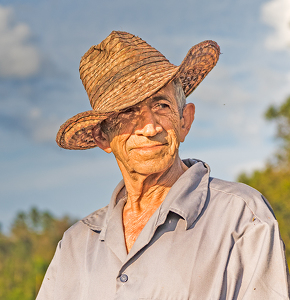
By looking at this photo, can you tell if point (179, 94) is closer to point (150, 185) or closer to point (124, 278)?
point (150, 185)

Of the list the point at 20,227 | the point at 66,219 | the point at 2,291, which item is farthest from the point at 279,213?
the point at 20,227

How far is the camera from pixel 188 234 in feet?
8.79

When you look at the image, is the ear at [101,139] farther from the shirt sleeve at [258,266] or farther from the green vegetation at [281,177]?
the green vegetation at [281,177]

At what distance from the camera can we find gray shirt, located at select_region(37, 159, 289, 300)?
2496mm

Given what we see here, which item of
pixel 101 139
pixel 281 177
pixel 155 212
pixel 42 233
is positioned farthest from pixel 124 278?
pixel 42 233

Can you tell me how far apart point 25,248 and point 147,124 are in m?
65.1

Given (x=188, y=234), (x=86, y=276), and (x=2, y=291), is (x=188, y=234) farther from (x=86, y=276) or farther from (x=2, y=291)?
(x=2, y=291)

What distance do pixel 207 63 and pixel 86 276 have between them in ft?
5.06

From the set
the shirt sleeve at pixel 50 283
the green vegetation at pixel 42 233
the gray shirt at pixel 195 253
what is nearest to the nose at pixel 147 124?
the gray shirt at pixel 195 253

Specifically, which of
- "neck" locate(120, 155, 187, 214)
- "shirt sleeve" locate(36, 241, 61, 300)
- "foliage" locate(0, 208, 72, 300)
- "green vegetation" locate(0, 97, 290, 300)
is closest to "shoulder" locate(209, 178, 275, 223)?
"neck" locate(120, 155, 187, 214)

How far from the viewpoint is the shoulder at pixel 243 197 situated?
8.66 ft

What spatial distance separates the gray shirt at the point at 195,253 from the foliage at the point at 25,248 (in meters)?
41.1

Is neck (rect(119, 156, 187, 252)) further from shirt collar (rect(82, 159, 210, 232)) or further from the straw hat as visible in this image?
the straw hat

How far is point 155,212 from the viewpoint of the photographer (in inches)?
111
